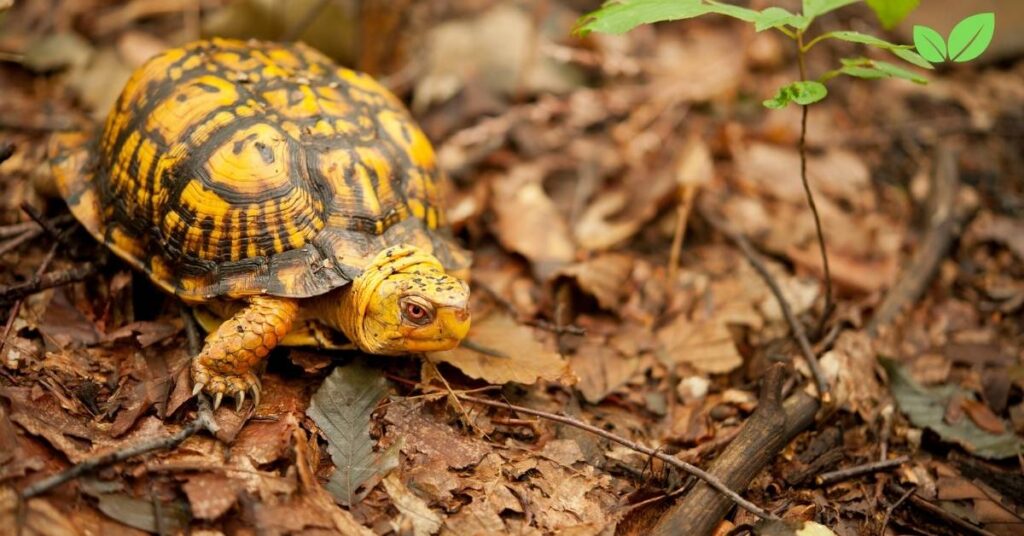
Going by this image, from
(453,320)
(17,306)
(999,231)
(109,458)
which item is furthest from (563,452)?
(999,231)

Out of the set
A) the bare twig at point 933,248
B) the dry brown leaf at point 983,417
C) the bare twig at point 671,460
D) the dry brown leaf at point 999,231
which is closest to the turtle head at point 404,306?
the bare twig at point 671,460

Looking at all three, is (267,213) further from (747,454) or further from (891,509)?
(891,509)

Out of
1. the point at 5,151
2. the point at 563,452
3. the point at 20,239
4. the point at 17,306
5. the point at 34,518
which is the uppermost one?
the point at 5,151

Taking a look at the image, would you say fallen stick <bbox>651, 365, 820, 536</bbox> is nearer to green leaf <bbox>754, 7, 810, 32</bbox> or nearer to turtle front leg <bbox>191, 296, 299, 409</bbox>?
green leaf <bbox>754, 7, 810, 32</bbox>

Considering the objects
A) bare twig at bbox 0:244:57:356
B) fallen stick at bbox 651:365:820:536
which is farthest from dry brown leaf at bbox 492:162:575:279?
bare twig at bbox 0:244:57:356

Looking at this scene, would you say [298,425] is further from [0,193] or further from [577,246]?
[0,193]

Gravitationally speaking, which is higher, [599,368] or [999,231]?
[599,368]
